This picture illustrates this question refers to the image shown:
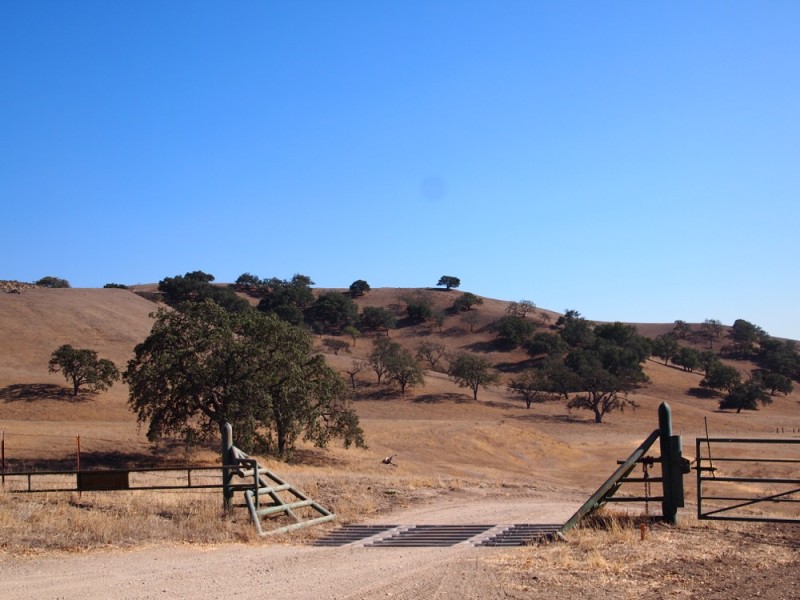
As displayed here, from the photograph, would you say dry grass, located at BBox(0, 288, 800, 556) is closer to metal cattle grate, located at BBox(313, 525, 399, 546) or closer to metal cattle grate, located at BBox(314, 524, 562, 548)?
metal cattle grate, located at BBox(313, 525, 399, 546)

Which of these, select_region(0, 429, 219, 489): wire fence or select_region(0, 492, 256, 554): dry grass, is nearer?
select_region(0, 492, 256, 554): dry grass

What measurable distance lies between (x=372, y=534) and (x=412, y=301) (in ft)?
404

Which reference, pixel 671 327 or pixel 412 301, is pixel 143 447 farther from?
pixel 671 327

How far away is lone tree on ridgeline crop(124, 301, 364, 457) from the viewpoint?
31.6 metres

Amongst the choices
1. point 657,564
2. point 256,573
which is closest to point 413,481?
point 256,573

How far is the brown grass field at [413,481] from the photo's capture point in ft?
29.0

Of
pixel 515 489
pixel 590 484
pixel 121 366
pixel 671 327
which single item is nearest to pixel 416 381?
pixel 121 366

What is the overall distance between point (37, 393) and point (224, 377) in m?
24.1

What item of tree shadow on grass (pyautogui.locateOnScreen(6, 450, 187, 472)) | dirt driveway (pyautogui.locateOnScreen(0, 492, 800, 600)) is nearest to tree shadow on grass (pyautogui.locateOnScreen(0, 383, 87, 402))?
tree shadow on grass (pyautogui.locateOnScreen(6, 450, 187, 472))

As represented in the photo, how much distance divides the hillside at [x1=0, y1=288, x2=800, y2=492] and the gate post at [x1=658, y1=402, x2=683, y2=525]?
54.4ft

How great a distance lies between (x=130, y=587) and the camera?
8.58m

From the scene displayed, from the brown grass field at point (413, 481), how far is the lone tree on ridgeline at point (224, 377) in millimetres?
1788

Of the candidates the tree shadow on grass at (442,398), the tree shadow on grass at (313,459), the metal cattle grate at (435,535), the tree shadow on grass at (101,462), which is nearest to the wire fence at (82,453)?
Result: the tree shadow on grass at (101,462)

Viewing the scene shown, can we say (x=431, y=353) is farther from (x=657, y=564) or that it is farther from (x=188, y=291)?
(x=657, y=564)
